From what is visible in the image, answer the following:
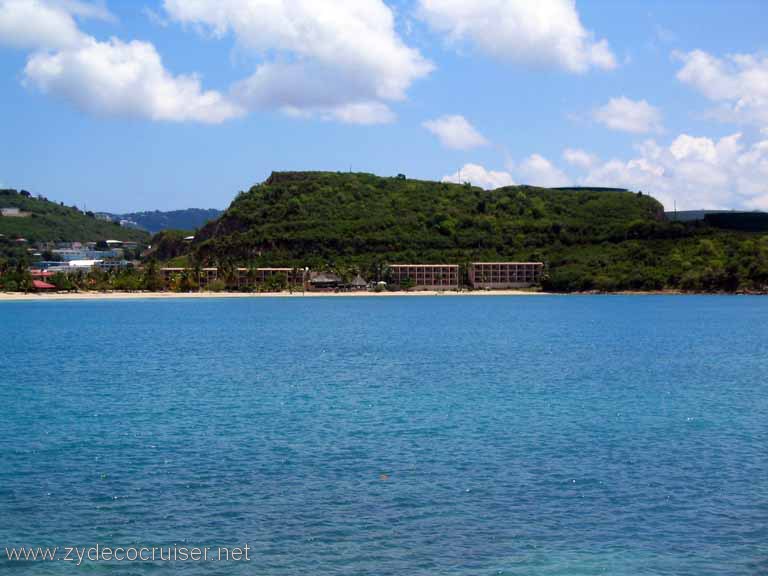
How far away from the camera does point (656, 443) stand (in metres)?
24.5

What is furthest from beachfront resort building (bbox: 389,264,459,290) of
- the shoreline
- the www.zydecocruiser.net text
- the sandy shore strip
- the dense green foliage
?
the www.zydecocruiser.net text

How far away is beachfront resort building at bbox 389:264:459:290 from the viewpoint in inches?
6890

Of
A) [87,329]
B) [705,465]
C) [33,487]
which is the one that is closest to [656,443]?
[705,465]

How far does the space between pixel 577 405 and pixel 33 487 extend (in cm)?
1864

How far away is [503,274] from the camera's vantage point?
585 feet

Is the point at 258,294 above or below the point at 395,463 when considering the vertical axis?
above

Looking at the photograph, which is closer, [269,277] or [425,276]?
[269,277]

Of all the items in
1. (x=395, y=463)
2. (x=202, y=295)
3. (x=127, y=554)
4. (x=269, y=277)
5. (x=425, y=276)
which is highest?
(x=425, y=276)

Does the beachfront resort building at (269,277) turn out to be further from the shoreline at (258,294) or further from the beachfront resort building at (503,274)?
the beachfront resort building at (503,274)

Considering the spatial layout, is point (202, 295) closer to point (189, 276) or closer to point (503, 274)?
point (189, 276)

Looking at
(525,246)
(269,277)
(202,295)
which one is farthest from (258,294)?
(525,246)

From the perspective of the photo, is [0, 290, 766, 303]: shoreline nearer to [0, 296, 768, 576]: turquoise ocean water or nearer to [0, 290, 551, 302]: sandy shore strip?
[0, 290, 551, 302]: sandy shore strip

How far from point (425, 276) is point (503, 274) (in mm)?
15002

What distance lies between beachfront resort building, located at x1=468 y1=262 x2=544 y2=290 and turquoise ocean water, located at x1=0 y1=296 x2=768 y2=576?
418 ft
